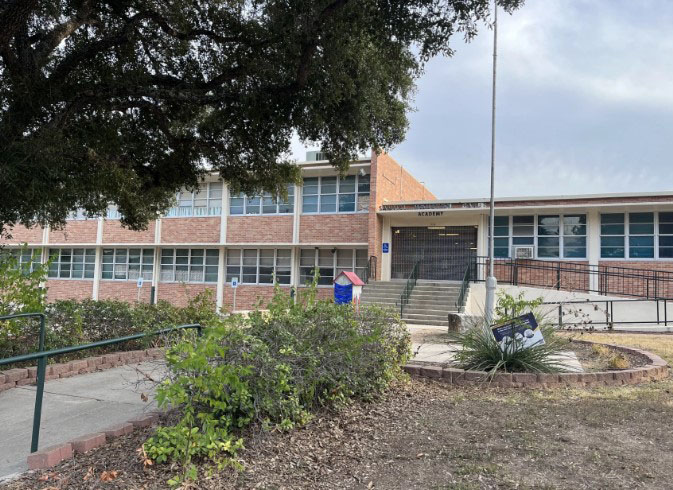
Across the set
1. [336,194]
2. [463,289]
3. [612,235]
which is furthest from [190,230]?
[612,235]

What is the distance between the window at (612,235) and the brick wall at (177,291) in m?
17.7

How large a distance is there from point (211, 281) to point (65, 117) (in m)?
18.8

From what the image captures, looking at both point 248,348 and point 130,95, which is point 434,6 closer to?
point 130,95

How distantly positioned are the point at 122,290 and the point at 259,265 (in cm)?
854

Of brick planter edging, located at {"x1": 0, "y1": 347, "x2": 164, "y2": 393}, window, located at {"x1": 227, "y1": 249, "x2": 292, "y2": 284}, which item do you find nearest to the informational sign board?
brick planter edging, located at {"x1": 0, "y1": 347, "x2": 164, "y2": 393}

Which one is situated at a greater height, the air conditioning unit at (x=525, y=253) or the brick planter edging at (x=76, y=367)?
the air conditioning unit at (x=525, y=253)

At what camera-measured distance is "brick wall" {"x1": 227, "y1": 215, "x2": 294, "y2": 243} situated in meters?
25.1

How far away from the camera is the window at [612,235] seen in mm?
20328

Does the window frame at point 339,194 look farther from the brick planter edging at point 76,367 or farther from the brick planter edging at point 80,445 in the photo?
the brick planter edging at point 80,445

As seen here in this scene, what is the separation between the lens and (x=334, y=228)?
24.2 m

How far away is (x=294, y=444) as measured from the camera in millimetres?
4273

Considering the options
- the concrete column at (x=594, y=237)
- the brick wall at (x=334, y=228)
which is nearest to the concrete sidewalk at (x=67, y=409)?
the brick wall at (x=334, y=228)

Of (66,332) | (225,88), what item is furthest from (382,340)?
(225,88)

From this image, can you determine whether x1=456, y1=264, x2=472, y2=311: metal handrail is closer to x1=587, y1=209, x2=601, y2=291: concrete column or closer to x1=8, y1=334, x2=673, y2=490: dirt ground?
x1=587, y1=209, x2=601, y2=291: concrete column
